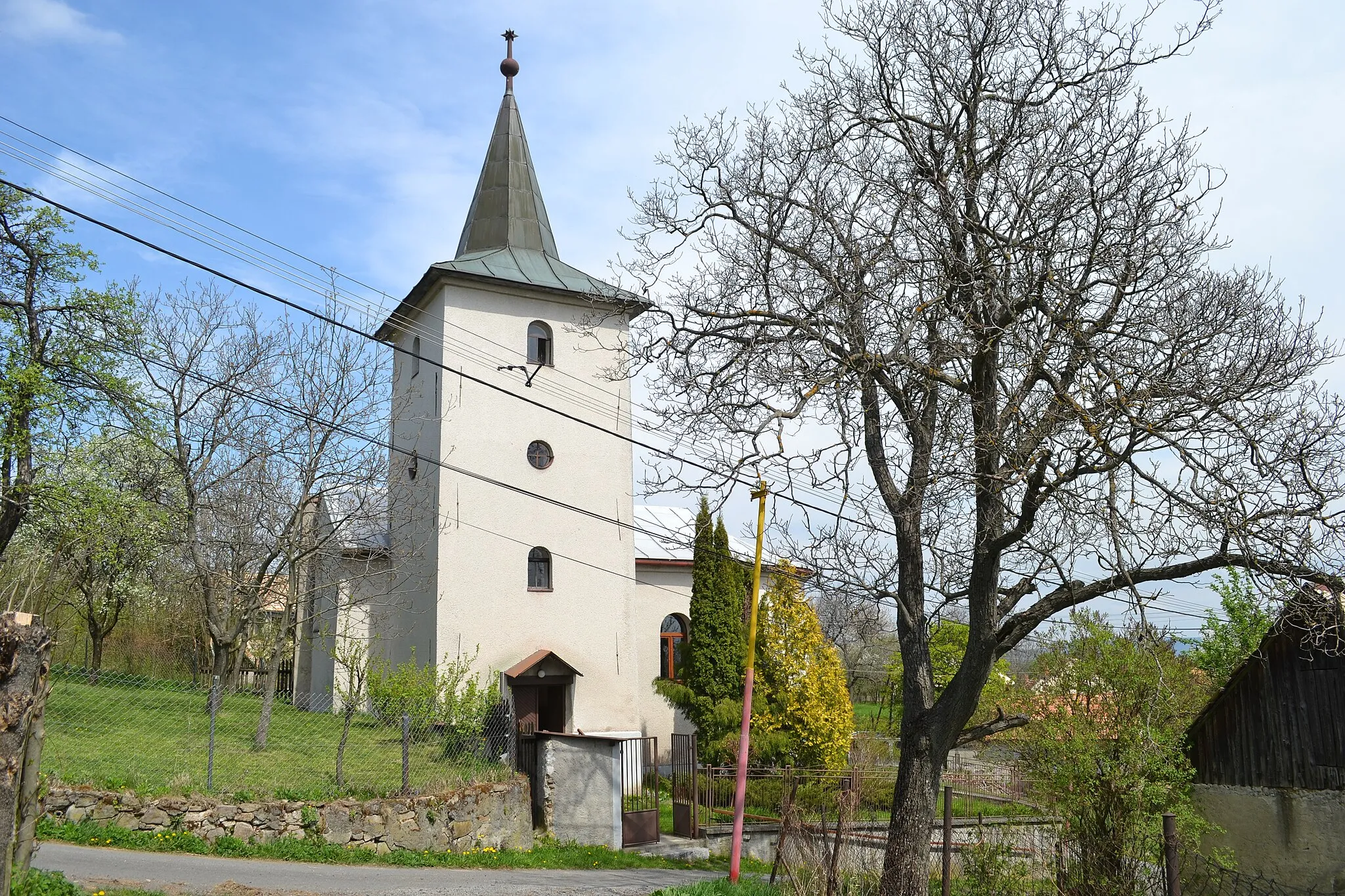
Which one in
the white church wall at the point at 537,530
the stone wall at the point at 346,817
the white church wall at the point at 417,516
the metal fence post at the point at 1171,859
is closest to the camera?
the metal fence post at the point at 1171,859

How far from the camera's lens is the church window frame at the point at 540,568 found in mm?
22391

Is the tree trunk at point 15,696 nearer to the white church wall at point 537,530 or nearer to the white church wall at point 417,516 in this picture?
the white church wall at point 537,530

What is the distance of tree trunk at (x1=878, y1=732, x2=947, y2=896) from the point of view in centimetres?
948

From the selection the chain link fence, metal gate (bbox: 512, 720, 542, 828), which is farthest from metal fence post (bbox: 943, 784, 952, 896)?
metal gate (bbox: 512, 720, 542, 828)

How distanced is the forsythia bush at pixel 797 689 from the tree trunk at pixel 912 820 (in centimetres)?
1125

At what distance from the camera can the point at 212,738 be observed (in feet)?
41.2

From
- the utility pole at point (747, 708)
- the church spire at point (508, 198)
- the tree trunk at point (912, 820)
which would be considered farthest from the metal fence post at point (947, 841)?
the church spire at point (508, 198)

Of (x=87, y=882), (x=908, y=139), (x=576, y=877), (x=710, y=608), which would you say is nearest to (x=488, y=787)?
(x=576, y=877)

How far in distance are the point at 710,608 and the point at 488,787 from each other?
839 cm

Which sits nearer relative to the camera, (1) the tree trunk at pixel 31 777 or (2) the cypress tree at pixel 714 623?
(1) the tree trunk at pixel 31 777

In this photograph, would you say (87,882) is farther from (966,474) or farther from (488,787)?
(966,474)

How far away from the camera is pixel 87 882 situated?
8820 mm

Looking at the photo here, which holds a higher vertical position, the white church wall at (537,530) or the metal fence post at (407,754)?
the white church wall at (537,530)

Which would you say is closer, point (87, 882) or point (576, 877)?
point (87, 882)
